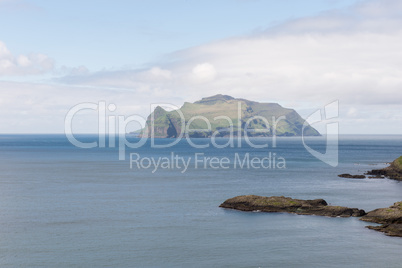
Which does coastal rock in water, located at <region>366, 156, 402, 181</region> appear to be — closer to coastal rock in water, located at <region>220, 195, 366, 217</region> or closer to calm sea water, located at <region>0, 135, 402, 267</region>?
calm sea water, located at <region>0, 135, 402, 267</region>

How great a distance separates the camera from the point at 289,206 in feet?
240

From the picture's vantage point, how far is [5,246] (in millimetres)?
53125

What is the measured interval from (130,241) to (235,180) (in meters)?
66.2

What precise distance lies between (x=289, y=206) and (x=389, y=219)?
1637 cm

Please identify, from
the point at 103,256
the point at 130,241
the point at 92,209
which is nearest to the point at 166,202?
the point at 92,209

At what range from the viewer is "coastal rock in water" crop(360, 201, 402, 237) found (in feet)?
192

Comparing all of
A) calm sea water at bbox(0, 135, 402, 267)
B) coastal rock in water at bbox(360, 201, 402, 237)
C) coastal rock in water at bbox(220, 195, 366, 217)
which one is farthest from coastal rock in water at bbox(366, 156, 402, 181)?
coastal rock in water at bbox(360, 201, 402, 237)

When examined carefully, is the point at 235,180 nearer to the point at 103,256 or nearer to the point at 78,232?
the point at 78,232

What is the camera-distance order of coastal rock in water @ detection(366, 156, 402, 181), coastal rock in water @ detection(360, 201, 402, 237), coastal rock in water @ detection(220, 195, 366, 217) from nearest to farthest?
1. coastal rock in water @ detection(360, 201, 402, 237)
2. coastal rock in water @ detection(220, 195, 366, 217)
3. coastal rock in water @ detection(366, 156, 402, 181)

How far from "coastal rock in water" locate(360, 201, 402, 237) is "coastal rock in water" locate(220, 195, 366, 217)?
136 inches

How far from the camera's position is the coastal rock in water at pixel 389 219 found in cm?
5839

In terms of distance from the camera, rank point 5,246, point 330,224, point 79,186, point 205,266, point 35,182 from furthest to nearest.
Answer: point 35,182, point 79,186, point 330,224, point 5,246, point 205,266

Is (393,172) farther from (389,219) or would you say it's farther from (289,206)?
(389,219)

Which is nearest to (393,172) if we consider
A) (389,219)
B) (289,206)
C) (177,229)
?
(289,206)
